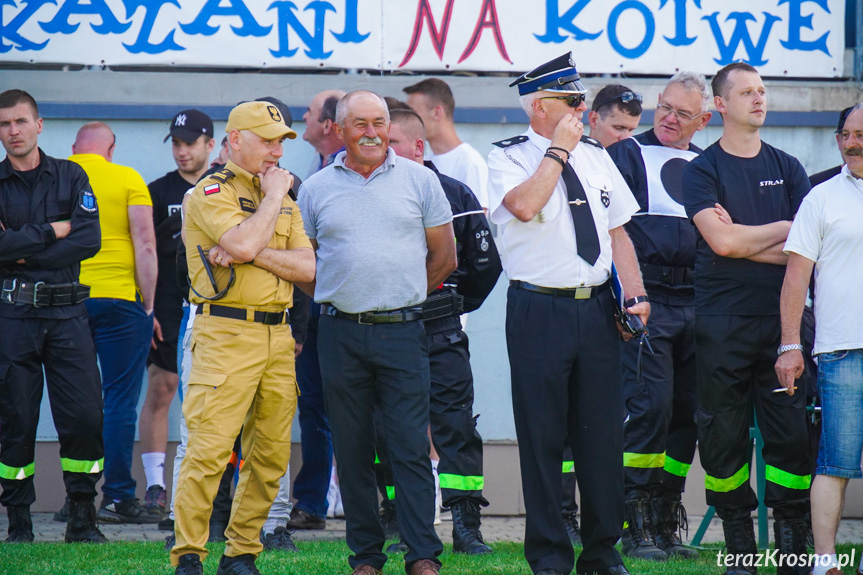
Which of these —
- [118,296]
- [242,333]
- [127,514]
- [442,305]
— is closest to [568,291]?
[442,305]

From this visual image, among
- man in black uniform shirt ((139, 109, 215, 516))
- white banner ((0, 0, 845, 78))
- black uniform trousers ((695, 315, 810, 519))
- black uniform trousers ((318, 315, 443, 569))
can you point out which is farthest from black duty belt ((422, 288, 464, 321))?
white banner ((0, 0, 845, 78))

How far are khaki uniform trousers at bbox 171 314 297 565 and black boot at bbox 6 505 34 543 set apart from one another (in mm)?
1874

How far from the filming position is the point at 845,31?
338 inches

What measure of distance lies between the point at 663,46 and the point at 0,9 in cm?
484

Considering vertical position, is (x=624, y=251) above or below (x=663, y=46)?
below

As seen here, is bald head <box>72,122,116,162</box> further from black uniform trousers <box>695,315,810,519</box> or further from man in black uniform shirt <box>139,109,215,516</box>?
black uniform trousers <box>695,315,810,519</box>

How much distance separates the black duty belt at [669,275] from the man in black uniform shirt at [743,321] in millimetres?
579

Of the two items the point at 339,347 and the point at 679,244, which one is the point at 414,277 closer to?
the point at 339,347

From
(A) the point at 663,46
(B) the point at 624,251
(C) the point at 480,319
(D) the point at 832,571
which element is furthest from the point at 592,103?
(D) the point at 832,571

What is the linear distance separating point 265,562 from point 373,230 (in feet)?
6.18

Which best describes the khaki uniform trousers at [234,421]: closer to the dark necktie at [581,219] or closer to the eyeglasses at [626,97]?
the dark necktie at [581,219]

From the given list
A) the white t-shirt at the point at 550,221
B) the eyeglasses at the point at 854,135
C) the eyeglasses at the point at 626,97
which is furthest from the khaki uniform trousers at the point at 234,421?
the eyeglasses at the point at 626,97

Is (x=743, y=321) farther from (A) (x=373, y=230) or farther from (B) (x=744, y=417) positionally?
(A) (x=373, y=230)

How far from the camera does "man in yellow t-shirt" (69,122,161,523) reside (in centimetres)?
743
